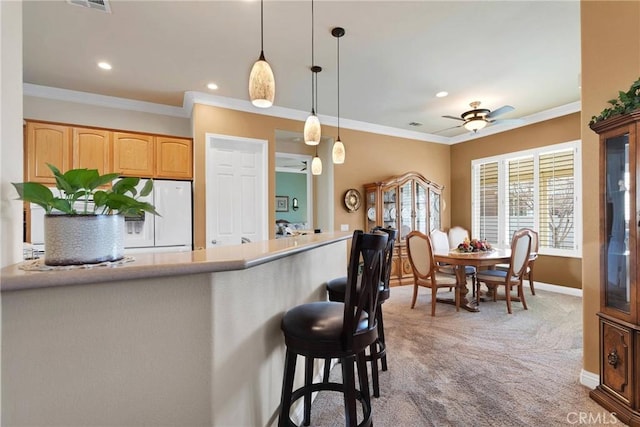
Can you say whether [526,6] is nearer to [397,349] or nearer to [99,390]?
[397,349]

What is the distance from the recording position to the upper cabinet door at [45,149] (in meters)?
3.26

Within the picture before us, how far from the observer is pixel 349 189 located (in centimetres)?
527

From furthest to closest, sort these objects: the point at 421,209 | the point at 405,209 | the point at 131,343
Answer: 1. the point at 421,209
2. the point at 405,209
3. the point at 131,343

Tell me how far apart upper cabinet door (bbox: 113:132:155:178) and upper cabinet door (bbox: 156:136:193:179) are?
9cm

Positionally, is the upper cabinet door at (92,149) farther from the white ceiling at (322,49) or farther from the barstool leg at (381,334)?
the barstool leg at (381,334)

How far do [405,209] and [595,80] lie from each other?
138 inches

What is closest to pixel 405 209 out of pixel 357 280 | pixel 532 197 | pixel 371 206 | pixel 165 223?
pixel 371 206

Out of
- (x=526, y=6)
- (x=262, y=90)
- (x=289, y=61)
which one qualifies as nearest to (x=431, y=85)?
(x=526, y=6)

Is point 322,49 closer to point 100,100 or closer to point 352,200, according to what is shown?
point 352,200

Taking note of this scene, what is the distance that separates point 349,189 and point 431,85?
2103 millimetres

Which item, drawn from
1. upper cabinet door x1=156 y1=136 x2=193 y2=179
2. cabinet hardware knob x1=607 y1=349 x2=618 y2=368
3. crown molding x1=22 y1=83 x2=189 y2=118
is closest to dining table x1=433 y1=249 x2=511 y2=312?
cabinet hardware knob x1=607 y1=349 x2=618 y2=368

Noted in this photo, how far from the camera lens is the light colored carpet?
6.00 ft

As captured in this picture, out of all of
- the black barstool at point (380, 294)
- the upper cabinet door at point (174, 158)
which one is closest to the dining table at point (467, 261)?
the black barstool at point (380, 294)

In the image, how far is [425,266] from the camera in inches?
150
